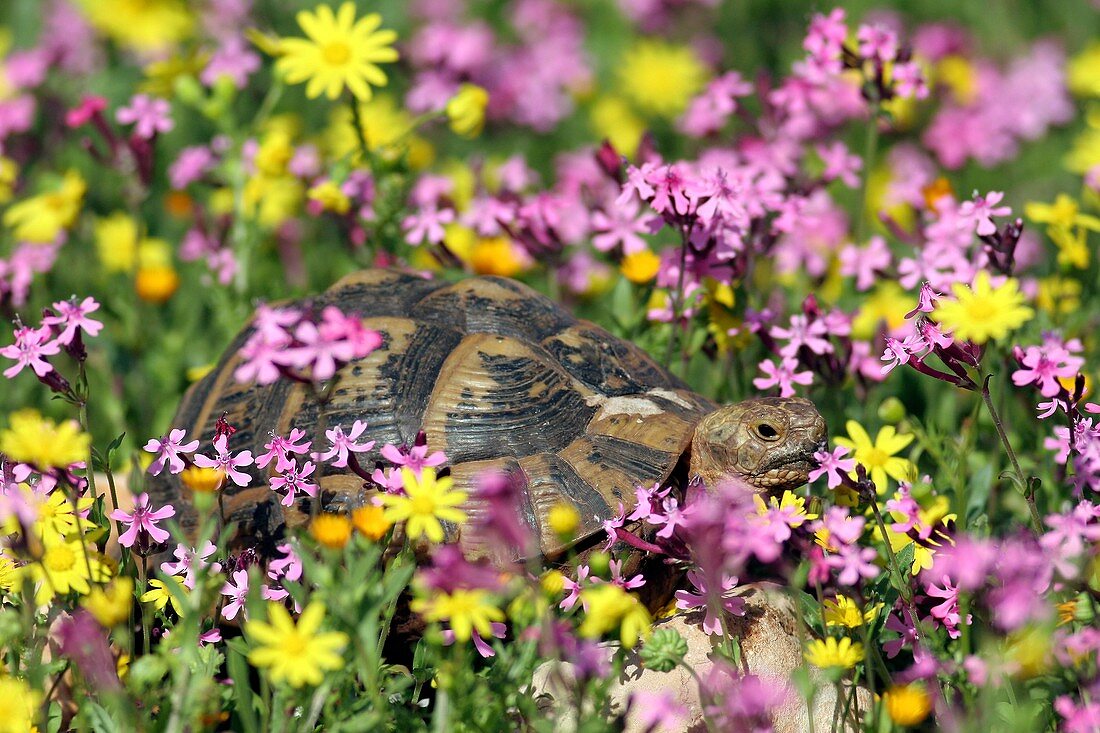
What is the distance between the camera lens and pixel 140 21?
28.2ft

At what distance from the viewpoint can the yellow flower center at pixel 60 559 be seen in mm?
2768

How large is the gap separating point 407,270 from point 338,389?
0.78 meters

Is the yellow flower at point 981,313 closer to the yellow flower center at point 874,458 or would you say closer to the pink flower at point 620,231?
the yellow flower center at point 874,458

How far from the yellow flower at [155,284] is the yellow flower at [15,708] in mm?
3125

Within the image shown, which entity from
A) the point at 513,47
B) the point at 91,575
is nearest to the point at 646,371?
the point at 91,575

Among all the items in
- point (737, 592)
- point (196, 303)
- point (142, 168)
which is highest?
point (142, 168)

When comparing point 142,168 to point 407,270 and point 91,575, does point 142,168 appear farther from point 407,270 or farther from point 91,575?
point 91,575

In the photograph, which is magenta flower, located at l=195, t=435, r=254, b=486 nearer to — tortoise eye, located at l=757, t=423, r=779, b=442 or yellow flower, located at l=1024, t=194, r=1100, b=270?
tortoise eye, located at l=757, t=423, r=779, b=442

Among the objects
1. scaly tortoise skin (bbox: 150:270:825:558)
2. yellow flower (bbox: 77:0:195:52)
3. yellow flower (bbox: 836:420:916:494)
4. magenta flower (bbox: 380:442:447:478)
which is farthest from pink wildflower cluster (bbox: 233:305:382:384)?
yellow flower (bbox: 77:0:195:52)

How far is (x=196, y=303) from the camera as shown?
19.3ft

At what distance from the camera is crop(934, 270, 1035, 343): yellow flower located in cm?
259

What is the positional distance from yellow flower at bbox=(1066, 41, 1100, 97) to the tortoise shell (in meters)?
5.29

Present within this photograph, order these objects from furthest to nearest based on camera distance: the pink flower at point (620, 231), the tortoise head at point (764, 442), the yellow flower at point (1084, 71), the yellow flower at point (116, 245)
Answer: the yellow flower at point (1084, 71), the yellow flower at point (116, 245), the pink flower at point (620, 231), the tortoise head at point (764, 442)

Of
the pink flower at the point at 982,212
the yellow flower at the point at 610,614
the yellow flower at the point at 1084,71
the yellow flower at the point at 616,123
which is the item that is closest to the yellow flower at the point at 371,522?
the yellow flower at the point at 610,614
